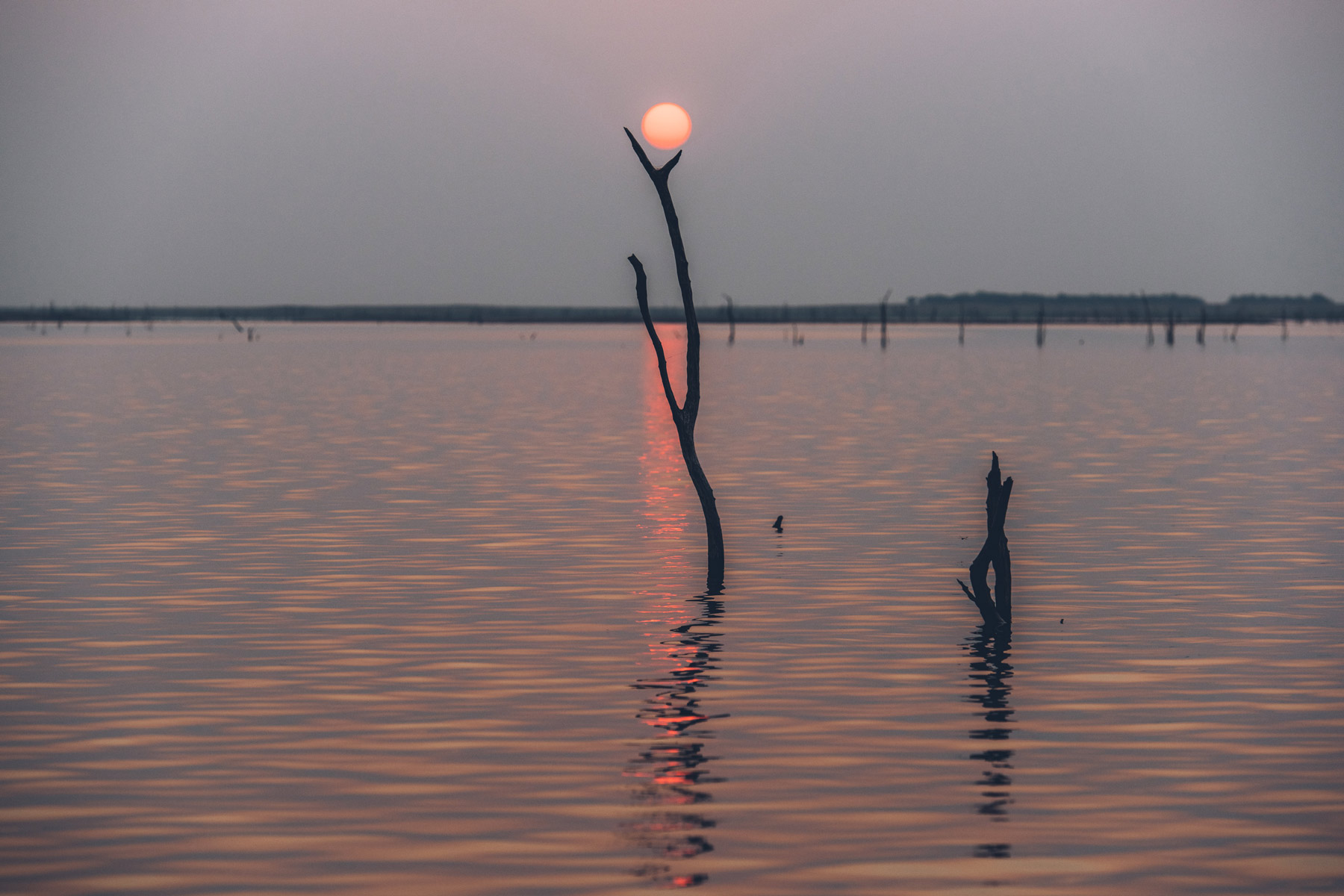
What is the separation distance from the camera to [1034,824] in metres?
10.6

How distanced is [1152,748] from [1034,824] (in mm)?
2285

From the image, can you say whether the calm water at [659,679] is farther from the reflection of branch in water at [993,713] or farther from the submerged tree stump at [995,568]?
the submerged tree stump at [995,568]

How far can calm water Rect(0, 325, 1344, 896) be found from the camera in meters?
Result: 10.0

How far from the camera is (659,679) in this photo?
1502 cm

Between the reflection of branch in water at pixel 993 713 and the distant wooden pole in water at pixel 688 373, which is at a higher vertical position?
the distant wooden pole in water at pixel 688 373

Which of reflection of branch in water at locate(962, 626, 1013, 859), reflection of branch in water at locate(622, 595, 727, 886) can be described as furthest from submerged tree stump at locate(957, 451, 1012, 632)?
reflection of branch in water at locate(622, 595, 727, 886)

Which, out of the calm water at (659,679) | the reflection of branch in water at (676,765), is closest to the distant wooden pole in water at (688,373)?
the calm water at (659,679)

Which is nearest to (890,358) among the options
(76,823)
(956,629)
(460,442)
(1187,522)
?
(460,442)

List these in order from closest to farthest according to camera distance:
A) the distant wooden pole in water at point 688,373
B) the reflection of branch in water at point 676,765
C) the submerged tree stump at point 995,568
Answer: the reflection of branch in water at point 676,765
the submerged tree stump at point 995,568
the distant wooden pole in water at point 688,373

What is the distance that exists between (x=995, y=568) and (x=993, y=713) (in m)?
3.80

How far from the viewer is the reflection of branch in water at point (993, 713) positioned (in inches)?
426

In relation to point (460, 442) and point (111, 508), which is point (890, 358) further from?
point (111, 508)

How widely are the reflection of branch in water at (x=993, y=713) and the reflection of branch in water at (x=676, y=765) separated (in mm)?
1646

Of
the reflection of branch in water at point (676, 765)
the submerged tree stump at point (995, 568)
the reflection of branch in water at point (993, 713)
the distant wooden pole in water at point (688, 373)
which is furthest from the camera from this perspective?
the distant wooden pole in water at point (688, 373)
